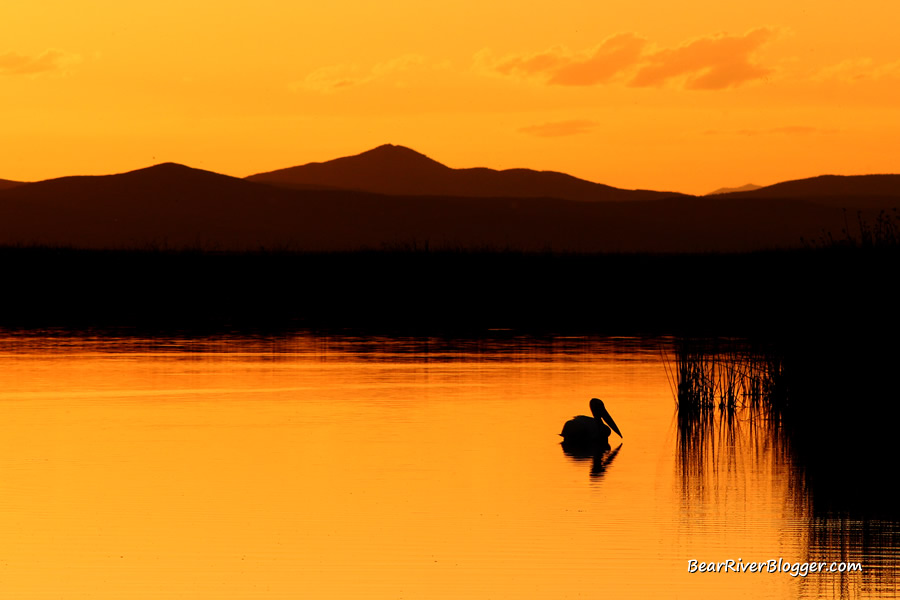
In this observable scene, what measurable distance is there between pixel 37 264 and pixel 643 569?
46.4 meters

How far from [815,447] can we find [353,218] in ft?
415

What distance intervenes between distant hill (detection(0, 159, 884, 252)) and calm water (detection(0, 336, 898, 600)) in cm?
10477

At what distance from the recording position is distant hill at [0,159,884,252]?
132m

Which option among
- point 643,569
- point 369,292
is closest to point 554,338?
point 369,292

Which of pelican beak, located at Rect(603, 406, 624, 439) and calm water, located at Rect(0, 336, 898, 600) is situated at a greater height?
pelican beak, located at Rect(603, 406, 624, 439)

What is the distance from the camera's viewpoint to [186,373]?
22.5 meters

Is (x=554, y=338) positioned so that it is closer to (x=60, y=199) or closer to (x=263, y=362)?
(x=263, y=362)

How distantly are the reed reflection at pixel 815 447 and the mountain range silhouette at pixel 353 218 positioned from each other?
10462cm

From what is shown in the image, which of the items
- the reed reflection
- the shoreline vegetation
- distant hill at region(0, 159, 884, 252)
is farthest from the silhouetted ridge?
the reed reflection

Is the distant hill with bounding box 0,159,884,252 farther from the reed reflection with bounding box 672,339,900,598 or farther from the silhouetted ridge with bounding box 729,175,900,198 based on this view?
the reed reflection with bounding box 672,339,900,598

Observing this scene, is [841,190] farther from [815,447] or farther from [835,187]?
[815,447]

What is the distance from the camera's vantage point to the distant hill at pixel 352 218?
132 meters

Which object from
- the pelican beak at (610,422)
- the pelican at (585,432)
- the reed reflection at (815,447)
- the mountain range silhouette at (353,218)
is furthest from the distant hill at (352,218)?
the pelican at (585,432)

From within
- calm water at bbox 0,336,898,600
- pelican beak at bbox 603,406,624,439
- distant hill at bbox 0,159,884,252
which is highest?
distant hill at bbox 0,159,884,252
